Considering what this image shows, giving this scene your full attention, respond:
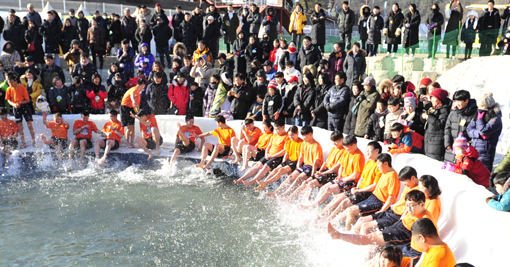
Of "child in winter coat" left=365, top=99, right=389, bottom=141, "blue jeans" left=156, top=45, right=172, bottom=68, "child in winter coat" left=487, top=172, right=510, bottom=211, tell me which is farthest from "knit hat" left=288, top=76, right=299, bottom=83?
"child in winter coat" left=487, top=172, right=510, bottom=211

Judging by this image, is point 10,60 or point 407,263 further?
point 10,60

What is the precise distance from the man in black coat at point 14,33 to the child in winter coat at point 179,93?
18.0 feet

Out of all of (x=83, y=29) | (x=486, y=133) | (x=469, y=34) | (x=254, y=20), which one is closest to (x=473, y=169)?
(x=486, y=133)

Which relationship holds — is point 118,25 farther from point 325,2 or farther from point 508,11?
point 325,2

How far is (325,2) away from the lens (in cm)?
5241

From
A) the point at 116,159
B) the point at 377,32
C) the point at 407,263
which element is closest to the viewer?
the point at 407,263

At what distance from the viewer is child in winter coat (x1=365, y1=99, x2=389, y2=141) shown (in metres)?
8.86

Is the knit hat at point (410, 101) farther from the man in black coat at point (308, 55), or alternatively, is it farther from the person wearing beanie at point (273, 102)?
the man in black coat at point (308, 55)

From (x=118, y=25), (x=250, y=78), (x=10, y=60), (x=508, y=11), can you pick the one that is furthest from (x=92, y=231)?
(x=508, y=11)

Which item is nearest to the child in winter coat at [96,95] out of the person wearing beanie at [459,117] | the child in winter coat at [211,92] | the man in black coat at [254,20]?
the child in winter coat at [211,92]

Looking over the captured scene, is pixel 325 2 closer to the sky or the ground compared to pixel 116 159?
closer to the sky

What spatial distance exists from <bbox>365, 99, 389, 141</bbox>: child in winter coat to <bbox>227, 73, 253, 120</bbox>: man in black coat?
3.53 meters

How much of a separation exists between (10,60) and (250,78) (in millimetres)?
6782

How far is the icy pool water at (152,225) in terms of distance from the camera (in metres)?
6.79
